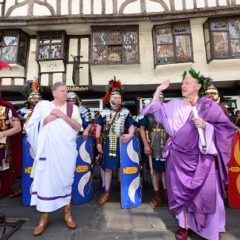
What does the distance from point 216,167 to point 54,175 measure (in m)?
1.81

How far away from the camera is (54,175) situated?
10.2 feet

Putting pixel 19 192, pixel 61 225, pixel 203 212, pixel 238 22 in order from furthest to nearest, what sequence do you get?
pixel 238 22 < pixel 19 192 < pixel 61 225 < pixel 203 212

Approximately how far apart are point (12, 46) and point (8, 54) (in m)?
0.35

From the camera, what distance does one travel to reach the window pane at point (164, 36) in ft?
34.4

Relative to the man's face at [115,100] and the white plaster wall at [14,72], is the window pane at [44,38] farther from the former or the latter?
the man's face at [115,100]

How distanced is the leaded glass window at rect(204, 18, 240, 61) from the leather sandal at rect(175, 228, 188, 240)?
8234 millimetres

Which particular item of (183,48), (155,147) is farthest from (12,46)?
(155,147)

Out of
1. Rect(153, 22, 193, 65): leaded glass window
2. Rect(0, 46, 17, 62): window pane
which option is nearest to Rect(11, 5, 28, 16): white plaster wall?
Rect(0, 46, 17, 62): window pane

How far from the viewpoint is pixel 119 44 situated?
1055 centimetres

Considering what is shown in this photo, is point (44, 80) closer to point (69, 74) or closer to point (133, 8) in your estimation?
point (69, 74)

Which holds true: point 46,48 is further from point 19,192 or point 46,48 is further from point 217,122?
point 217,122

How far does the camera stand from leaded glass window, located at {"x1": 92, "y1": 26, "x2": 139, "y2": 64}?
10438 mm

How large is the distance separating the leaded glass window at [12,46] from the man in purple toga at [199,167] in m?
9.00

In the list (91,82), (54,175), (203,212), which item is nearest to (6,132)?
(54,175)
